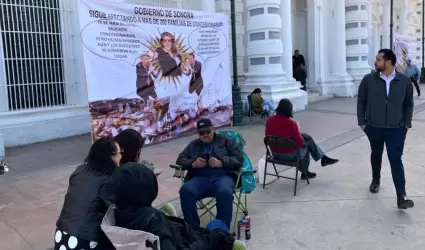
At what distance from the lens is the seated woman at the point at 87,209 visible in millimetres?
2543

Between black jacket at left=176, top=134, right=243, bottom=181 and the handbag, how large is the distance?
1936mm

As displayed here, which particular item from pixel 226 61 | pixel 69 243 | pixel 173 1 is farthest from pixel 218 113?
pixel 69 243

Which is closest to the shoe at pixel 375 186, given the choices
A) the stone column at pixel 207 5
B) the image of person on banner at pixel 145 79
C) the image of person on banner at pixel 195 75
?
the image of person on banner at pixel 145 79

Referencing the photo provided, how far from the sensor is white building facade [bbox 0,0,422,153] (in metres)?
8.91

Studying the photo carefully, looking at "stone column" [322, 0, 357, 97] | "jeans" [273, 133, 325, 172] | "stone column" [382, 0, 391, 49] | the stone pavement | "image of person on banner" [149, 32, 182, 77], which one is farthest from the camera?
"stone column" [382, 0, 391, 49]

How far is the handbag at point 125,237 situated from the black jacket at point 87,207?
5.2 inches

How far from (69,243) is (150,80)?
5848mm

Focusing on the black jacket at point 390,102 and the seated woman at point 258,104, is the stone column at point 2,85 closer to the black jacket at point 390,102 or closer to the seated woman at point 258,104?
the seated woman at point 258,104

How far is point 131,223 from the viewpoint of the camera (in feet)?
7.80

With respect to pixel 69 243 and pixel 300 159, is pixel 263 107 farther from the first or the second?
pixel 69 243

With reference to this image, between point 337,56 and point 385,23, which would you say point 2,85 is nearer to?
point 337,56

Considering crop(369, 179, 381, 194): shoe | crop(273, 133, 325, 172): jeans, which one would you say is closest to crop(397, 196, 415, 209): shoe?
crop(369, 179, 381, 194): shoe

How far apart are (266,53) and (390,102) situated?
8.49 metres

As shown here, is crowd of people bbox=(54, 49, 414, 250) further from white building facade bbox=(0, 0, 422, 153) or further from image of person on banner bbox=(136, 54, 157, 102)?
white building facade bbox=(0, 0, 422, 153)
